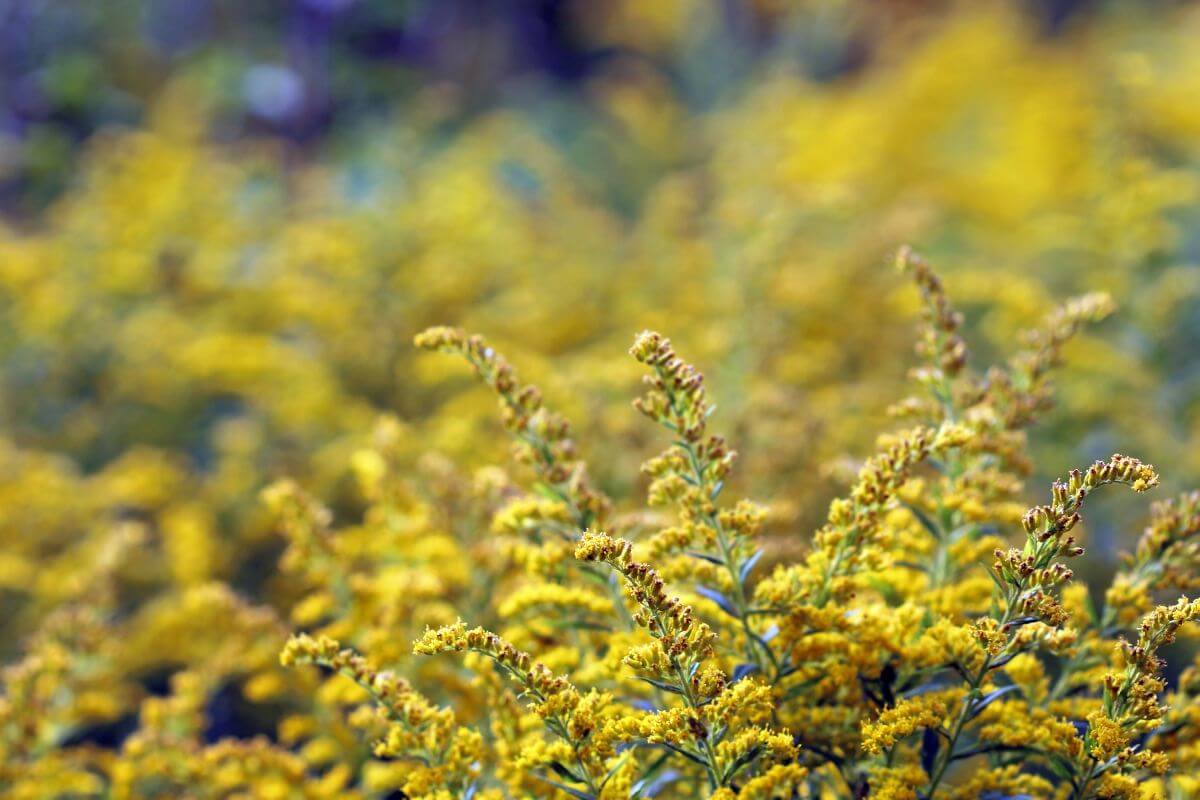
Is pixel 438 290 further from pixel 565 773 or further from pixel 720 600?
pixel 565 773

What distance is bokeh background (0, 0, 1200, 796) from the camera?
10.4 feet

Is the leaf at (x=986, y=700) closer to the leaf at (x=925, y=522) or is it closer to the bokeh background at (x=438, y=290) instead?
the leaf at (x=925, y=522)

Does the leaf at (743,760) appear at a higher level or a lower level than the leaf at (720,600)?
lower

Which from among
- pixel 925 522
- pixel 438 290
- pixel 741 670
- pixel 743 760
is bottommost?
pixel 743 760

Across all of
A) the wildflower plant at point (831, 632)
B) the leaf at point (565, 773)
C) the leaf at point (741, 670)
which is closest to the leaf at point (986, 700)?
the wildflower plant at point (831, 632)

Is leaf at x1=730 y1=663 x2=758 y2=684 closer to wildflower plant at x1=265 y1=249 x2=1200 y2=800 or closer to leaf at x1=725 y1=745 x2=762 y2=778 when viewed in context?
wildflower plant at x1=265 y1=249 x2=1200 y2=800

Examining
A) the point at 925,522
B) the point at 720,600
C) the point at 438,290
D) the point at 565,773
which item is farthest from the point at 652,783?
the point at 438,290

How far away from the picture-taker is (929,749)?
156cm

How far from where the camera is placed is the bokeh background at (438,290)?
10.4ft

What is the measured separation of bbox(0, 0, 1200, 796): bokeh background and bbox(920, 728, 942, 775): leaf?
514mm

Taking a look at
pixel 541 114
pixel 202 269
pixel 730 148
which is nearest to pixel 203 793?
pixel 202 269

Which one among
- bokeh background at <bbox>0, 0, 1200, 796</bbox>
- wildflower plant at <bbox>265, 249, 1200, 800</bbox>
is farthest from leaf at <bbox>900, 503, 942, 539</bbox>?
bokeh background at <bbox>0, 0, 1200, 796</bbox>

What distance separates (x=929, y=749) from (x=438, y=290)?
117 inches

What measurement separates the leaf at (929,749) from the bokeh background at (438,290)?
0.51 metres
